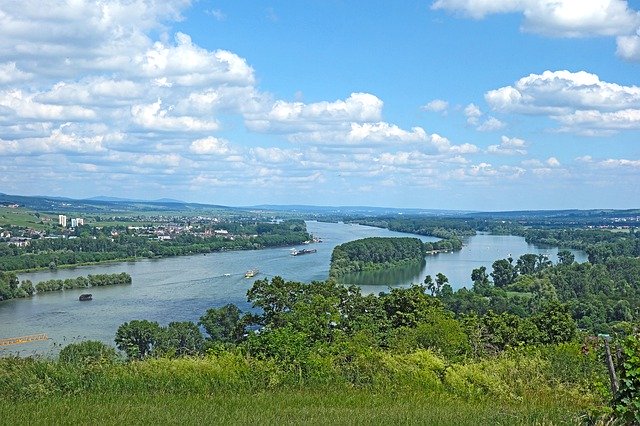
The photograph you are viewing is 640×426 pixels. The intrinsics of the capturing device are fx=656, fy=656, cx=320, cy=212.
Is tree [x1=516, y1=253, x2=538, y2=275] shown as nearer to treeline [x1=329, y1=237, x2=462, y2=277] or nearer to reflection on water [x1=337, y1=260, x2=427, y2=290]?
reflection on water [x1=337, y1=260, x2=427, y2=290]

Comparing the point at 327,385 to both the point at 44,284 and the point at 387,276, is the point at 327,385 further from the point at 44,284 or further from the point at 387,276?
the point at 387,276

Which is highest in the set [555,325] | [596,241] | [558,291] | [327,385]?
[327,385]

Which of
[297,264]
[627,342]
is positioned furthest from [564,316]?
[297,264]

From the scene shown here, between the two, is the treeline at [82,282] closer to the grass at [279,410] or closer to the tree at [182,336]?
the tree at [182,336]

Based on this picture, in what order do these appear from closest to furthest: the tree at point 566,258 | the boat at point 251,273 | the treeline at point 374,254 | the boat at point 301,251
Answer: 1. the boat at point 251,273
2. the treeline at point 374,254
3. the tree at point 566,258
4. the boat at point 301,251

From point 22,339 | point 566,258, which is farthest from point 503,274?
point 22,339

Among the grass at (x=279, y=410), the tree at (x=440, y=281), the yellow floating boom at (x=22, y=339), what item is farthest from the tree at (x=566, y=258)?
the grass at (x=279, y=410)
